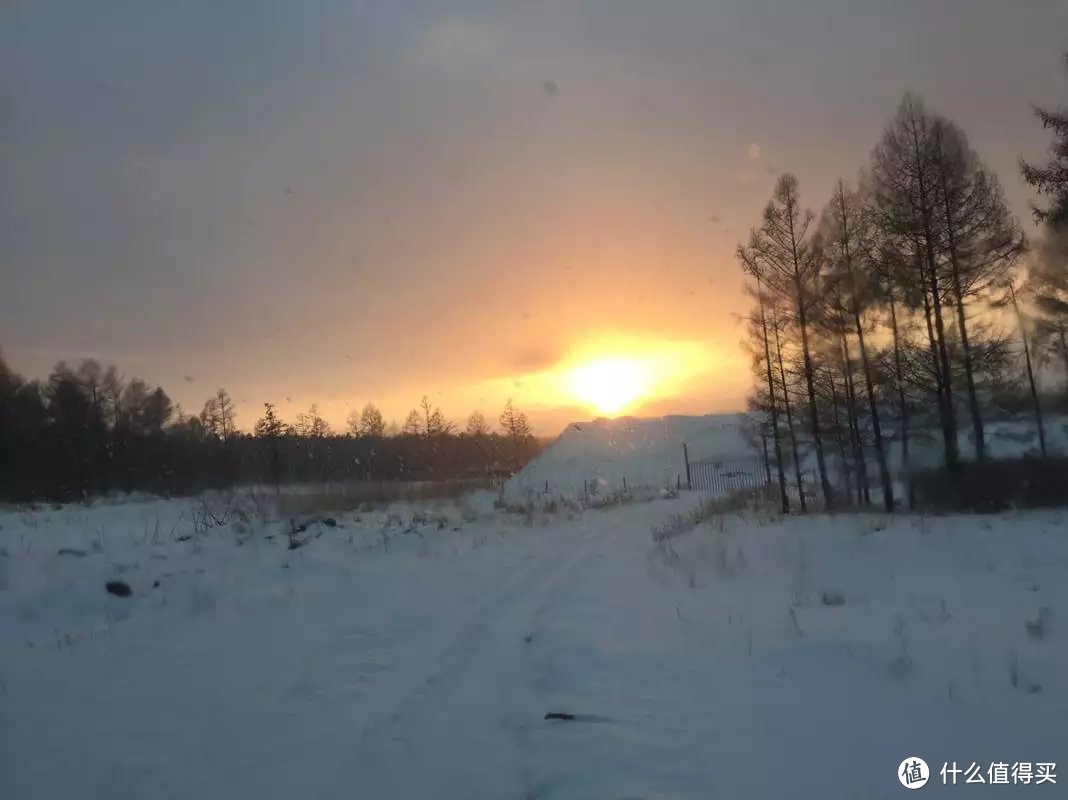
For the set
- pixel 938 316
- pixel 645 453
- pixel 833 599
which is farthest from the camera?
pixel 645 453

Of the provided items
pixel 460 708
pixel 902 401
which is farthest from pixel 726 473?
pixel 460 708

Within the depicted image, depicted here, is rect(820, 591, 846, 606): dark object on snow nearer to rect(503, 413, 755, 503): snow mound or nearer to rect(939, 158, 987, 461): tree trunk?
rect(939, 158, 987, 461): tree trunk

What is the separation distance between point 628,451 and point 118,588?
219ft

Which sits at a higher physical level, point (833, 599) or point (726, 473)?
point (833, 599)

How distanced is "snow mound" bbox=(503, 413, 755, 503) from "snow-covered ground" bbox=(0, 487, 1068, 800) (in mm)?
41807

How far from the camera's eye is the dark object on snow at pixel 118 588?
9.92 m

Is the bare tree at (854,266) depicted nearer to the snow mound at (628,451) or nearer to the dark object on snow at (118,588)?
the dark object on snow at (118,588)

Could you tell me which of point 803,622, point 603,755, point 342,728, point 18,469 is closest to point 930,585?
point 803,622

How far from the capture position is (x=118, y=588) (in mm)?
9992

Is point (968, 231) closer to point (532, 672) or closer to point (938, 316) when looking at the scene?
point (938, 316)

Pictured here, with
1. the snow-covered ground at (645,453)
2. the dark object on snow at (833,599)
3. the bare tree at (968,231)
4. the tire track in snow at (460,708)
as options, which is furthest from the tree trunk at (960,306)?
the tire track in snow at (460,708)

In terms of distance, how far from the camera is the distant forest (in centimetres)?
4525

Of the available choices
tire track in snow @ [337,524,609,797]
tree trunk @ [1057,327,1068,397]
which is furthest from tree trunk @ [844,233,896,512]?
tire track in snow @ [337,524,609,797]

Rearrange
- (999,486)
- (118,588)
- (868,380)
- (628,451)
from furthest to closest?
(628,451) → (868,380) → (999,486) → (118,588)
